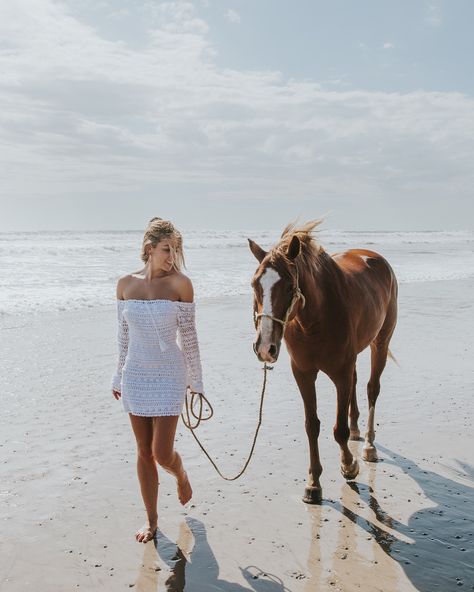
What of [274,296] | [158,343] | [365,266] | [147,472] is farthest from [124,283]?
[365,266]

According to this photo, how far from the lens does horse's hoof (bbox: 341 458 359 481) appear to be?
4227 millimetres

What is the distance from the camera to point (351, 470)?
4234 millimetres

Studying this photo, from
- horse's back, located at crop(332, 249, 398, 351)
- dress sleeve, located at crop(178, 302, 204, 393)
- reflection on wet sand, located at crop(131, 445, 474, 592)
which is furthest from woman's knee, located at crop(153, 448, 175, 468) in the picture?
horse's back, located at crop(332, 249, 398, 351)

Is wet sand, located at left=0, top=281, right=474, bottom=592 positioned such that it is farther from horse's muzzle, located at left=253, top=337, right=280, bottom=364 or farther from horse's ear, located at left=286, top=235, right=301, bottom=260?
horse's ear, located at left=286, top=235, right=301, bottom=260

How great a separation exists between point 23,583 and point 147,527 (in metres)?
0.75

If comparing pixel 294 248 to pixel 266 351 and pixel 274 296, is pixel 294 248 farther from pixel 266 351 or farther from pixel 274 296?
pixel 266 351

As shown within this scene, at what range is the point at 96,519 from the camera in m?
3.64

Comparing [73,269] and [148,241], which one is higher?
[148,241]

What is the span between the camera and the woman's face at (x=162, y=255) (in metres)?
3.23

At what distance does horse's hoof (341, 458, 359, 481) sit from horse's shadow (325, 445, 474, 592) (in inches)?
2.4

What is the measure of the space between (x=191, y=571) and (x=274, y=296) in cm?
162

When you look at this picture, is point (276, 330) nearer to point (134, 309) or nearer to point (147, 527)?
point (134, 309)

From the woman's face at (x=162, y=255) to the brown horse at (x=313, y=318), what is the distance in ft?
1.77

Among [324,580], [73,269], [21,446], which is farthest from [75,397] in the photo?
[73,269]
